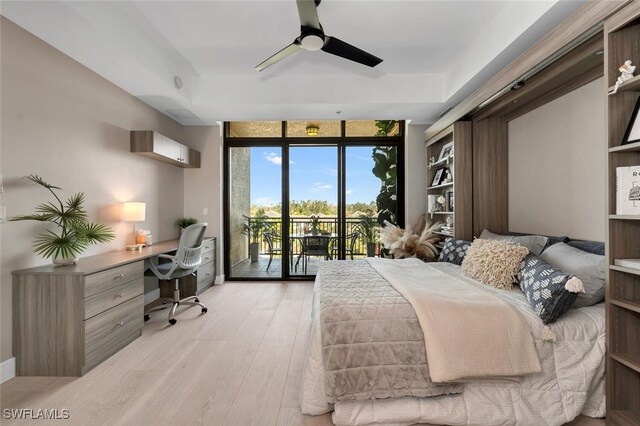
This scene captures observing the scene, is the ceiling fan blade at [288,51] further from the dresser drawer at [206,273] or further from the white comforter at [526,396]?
the dresser drawer at [206,273]

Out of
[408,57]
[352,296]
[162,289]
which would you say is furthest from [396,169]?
[162,289]

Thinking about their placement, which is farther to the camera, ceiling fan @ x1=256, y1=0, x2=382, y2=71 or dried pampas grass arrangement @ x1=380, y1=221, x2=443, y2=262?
dried pampas grass arrangement @ x1=380, y1=221, x2=443, y2=262

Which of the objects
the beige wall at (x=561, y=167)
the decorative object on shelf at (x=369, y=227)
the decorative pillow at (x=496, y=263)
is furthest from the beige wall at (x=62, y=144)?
the beige wall at (x=561, y=167)

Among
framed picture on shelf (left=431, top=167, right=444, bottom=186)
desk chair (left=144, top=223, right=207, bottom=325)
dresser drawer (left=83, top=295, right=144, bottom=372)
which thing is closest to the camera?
dresser drawer (left=83, top=295, right=144, bottom=372)

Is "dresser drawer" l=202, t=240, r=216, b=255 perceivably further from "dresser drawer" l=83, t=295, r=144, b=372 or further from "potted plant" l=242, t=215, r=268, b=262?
"dresser drawer" l=83, t=295, r=144, b=372

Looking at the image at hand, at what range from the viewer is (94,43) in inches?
92.7

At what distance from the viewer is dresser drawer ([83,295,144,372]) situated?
214cm

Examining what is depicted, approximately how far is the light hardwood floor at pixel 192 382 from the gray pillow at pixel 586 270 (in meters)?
0.68

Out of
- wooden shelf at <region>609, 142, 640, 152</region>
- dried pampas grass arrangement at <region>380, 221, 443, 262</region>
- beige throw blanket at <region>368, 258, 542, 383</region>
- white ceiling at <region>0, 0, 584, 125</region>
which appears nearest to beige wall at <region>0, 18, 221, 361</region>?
white ceiling at <region>0, 0, 584, 125</region>

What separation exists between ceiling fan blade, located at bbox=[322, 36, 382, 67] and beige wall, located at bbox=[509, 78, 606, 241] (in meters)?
1.65

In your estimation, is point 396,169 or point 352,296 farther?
point 396,169

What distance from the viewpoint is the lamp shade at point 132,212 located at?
3.12 metres

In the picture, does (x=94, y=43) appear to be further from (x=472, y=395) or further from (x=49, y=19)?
(x=472, y=395)

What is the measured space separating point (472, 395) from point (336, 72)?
135 inches
